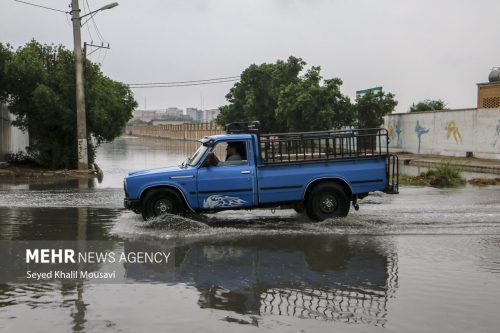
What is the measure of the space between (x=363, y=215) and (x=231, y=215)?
285 centimetres

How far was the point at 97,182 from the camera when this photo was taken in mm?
21578

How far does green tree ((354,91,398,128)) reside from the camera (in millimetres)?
48281

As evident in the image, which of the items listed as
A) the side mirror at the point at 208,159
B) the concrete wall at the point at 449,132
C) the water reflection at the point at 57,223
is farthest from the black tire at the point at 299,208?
the concrete wall at the point at 449,132

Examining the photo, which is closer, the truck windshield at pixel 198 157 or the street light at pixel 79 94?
the truck windshield at pixel 198 157

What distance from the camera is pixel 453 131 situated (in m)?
38.3

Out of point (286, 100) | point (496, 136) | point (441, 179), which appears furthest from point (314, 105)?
point (441, 179)

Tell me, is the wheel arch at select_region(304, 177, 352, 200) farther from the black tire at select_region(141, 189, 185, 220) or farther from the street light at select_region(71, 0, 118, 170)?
the street light at select_region(71, 0, 118, 170)

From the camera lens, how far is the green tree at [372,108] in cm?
4828

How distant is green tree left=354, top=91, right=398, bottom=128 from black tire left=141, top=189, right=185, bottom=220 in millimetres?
38369

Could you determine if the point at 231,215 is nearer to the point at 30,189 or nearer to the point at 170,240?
the point at 170,240

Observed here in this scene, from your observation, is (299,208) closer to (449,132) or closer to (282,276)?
(282,276)

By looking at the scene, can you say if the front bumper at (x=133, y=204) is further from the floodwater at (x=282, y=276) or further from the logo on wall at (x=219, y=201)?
the logo on wall at (x=219, y=201)

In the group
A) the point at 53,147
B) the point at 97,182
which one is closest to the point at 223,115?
the point at 53,147

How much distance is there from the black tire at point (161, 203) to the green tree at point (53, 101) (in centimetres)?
1457
